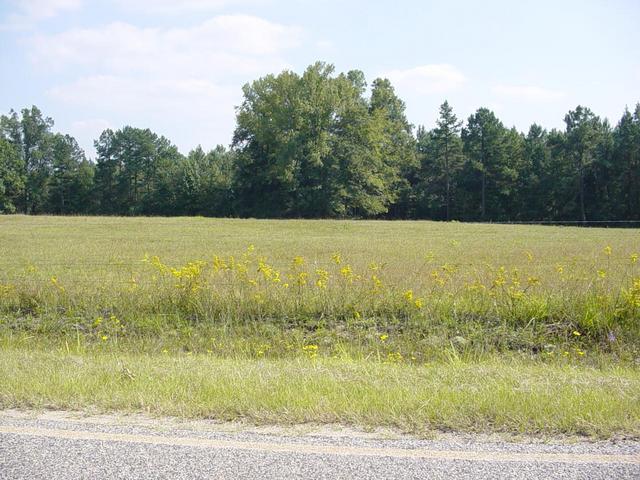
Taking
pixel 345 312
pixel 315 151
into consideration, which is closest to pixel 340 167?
pixel 315 151

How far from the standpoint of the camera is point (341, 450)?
428 cm

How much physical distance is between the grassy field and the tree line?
5934 cm

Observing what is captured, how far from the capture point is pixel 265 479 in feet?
12.5

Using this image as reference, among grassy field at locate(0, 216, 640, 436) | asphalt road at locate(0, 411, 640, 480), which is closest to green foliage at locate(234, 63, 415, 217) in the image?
grassy field at locate(0, 216, 640, 436)

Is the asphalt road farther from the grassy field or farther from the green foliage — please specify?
the green foliage

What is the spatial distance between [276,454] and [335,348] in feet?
14.9

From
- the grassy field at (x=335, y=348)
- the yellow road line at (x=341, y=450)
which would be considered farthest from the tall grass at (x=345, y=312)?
the yellow road line at (x=341, y=450)

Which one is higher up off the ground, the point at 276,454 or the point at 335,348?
the point at 276,454

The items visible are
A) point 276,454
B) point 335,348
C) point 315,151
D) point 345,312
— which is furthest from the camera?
point 315,151

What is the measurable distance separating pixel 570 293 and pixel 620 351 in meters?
1.64

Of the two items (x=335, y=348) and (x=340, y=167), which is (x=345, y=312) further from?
(x=340, y=167)

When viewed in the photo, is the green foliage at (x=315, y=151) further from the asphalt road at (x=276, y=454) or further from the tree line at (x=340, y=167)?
the asphalt road at (x=276, y=454)

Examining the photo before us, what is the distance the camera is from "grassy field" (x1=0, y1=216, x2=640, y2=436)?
510cm

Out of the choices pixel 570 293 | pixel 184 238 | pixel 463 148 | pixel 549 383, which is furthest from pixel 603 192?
pixel 549 383
